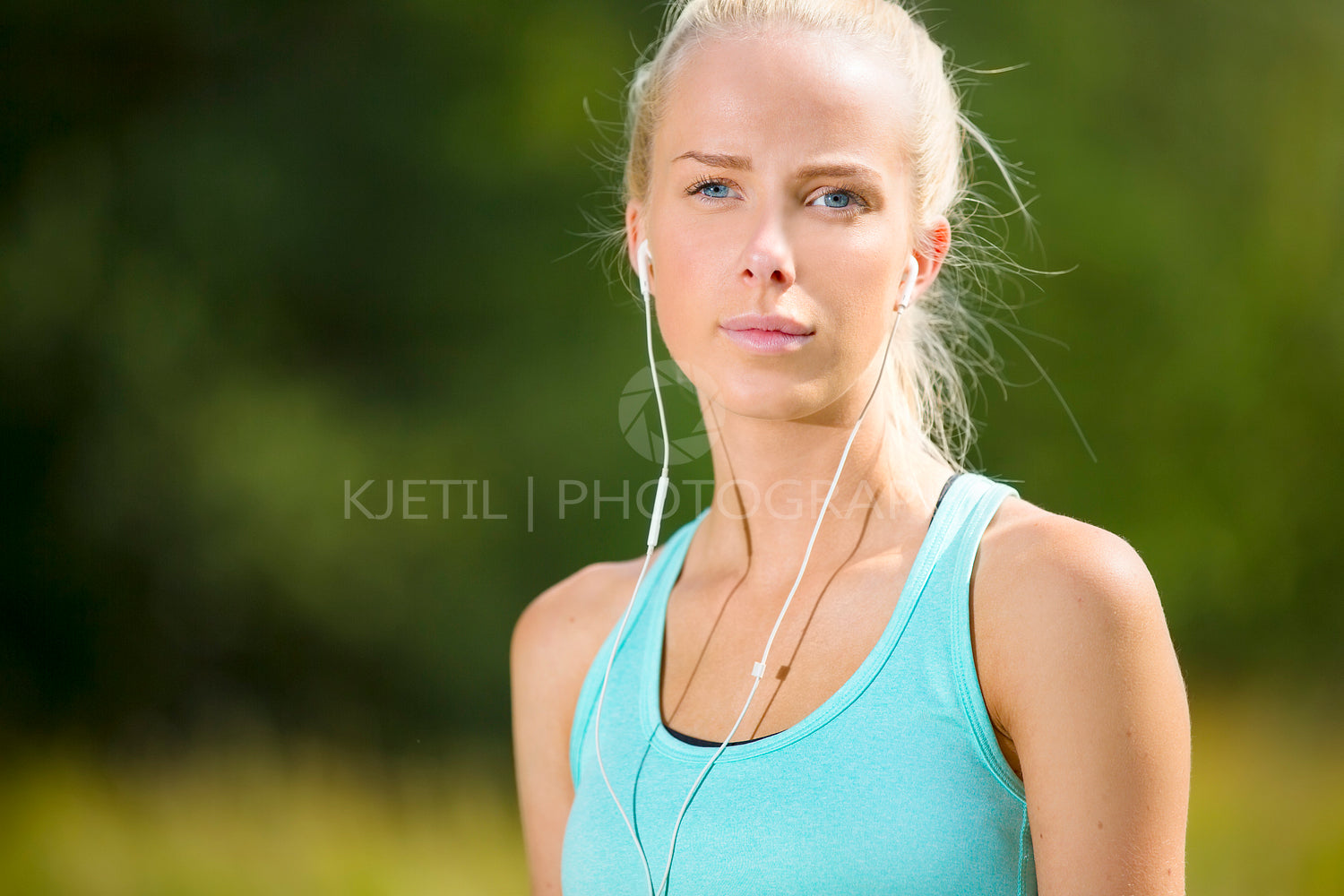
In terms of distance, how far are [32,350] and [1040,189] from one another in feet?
6.81

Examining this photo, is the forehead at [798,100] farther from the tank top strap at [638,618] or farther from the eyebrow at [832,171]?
the tank top strap at [638,618]

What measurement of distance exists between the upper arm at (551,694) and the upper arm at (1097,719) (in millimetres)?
514

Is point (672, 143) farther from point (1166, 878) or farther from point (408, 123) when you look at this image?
point (408, 123)

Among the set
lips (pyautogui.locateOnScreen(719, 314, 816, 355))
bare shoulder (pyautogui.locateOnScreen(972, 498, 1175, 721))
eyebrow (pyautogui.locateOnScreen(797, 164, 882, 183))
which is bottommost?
bare shoulder (pyautogui.locateOnScreen(972, 498, 1175, 721))

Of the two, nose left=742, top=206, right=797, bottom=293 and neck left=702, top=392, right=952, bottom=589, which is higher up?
nose left=742, top=206, right=797, bottom=293

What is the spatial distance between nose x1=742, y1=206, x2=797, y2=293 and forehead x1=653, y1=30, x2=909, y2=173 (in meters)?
0.07

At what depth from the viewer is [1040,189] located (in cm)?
245

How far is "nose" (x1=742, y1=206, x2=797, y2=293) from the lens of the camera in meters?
1.02

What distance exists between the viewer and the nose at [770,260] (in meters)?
1.02

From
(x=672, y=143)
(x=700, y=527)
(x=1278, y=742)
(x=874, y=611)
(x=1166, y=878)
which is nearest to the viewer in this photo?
(x=1166, y=878)

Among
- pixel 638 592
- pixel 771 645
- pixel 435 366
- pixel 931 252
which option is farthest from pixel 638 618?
pixel 435 366

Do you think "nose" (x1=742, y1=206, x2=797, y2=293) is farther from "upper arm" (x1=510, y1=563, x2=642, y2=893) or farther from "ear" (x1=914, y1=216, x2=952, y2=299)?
"upper arm" (x1=510, y1=563, x2=642, y2=893)

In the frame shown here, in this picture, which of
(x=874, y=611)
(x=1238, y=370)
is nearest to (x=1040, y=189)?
(x=1238, y=370)

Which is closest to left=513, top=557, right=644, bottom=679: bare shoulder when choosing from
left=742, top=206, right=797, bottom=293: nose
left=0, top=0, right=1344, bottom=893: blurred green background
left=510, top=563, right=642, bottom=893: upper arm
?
left=510, top=563, right=642, bottom=893: upper arm
